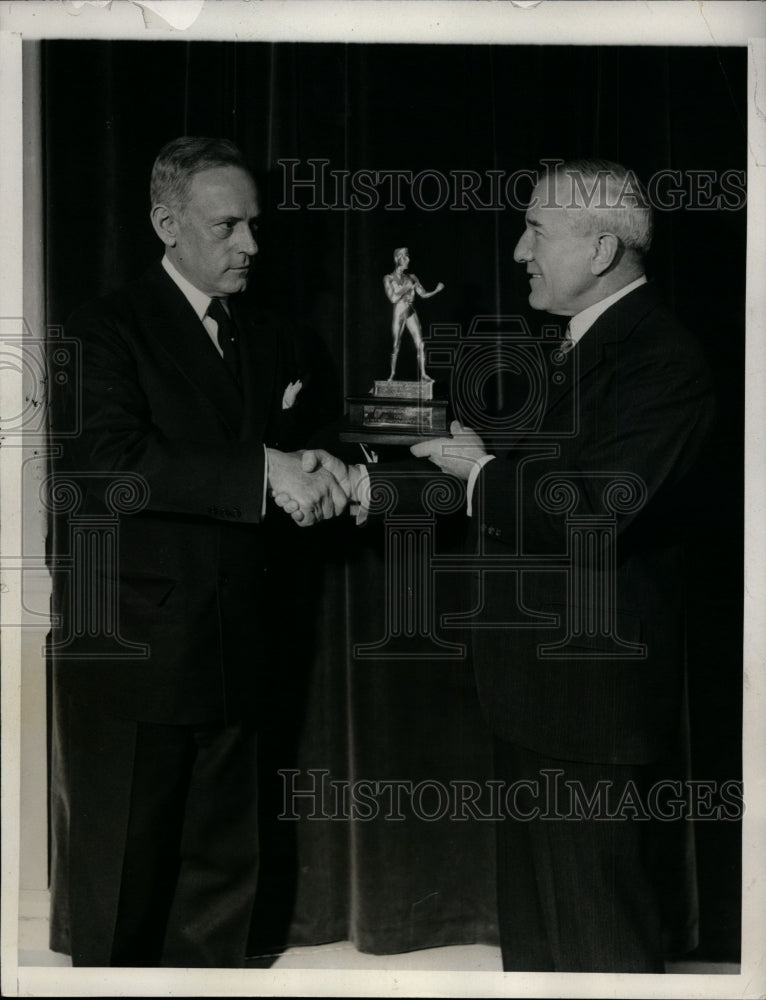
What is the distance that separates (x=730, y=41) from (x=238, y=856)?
84.4 inches

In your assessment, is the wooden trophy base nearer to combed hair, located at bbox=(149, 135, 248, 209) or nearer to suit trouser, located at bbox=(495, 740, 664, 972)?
combed hair, located at bbox=(149, 135, 248, 209)

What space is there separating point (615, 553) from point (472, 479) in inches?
13.9

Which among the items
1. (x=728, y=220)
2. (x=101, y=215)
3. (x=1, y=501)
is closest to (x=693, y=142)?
(x=728, y=220)

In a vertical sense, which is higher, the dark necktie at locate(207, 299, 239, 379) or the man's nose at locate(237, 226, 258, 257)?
the man's nose at locate(237, 226, 258, 257)

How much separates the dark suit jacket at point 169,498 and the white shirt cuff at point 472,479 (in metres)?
0.41

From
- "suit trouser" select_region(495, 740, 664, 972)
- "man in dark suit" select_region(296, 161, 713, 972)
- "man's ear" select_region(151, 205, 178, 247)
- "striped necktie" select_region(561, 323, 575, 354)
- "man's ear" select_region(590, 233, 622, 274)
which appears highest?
"man's ear" select_region(151, 205, 178, 247)

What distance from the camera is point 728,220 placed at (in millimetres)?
2445

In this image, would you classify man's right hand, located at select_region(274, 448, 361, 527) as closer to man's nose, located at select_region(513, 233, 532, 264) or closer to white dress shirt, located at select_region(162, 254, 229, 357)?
white dress shirt, located at select_region(162, 254, 229, 357)

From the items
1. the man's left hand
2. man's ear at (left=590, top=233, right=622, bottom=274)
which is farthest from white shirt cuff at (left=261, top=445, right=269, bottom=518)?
man's ear at (left=590, top=233, right=622, bottom=274)

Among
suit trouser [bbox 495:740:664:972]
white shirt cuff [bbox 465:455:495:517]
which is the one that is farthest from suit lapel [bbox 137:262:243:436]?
suit trouser [bbox 495:740:664:972]

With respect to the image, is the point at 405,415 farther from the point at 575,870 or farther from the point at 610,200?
the point at 575,870

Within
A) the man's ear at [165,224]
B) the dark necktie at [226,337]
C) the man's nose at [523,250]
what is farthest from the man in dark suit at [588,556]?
the man's ear at [165,224]

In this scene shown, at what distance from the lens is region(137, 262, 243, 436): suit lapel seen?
238 centimetres

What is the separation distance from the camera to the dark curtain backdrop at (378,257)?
2420mm
